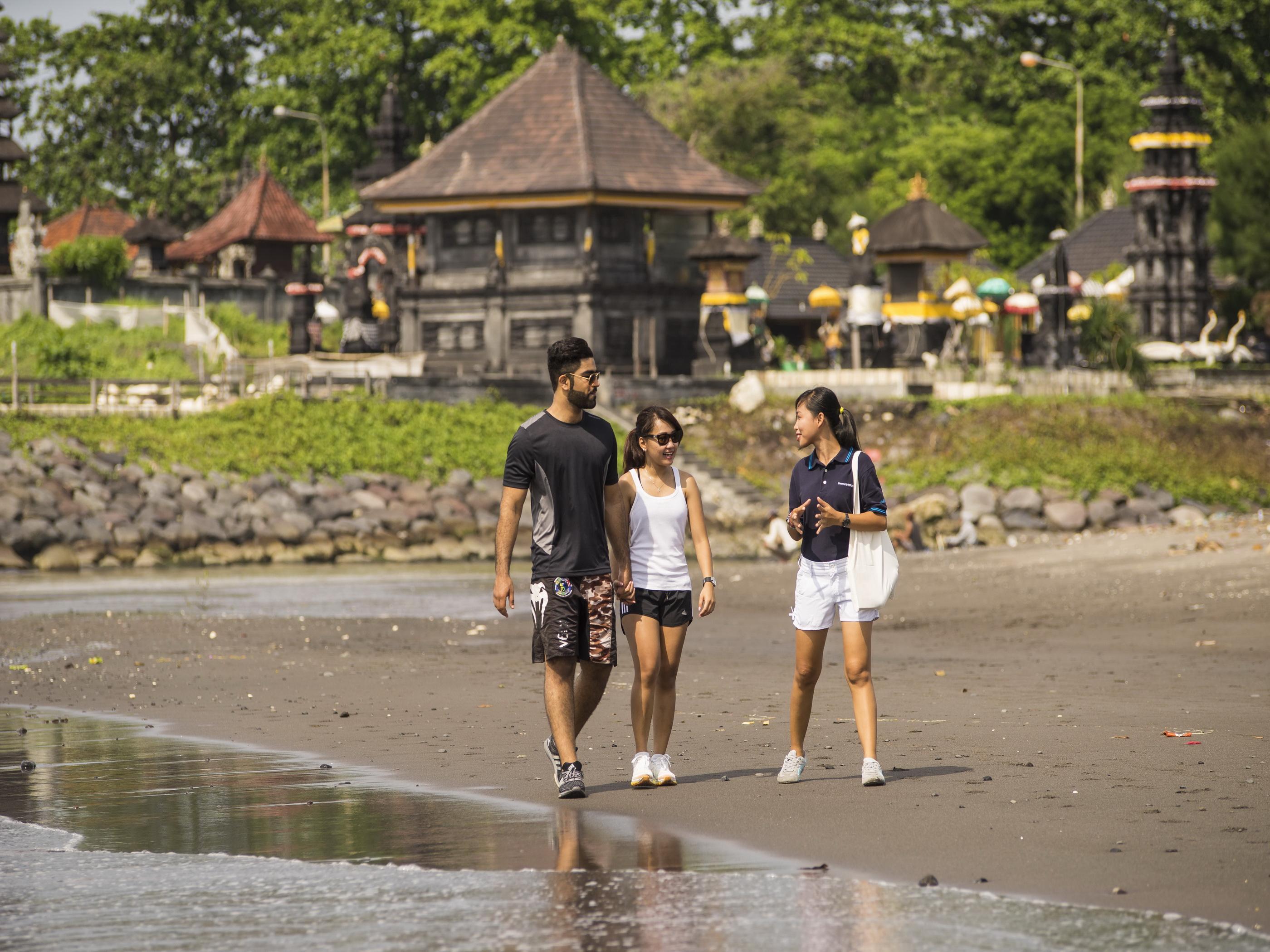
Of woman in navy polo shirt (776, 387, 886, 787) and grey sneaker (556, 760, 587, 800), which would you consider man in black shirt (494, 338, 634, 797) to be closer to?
grey sneaker (556, 760, 587, 800)

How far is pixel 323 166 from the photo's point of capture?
239 ft

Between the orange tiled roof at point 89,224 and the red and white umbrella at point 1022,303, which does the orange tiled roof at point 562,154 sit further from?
the orange tiled roof at point 89,224

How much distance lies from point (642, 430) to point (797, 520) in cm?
91

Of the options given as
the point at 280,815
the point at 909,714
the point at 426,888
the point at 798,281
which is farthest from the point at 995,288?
the point at 426,888

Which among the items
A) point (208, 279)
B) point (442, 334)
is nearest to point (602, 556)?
point (442, 334)

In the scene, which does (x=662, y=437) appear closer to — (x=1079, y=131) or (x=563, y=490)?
(x=563, y=490)

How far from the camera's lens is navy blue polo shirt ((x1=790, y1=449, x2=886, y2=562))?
9203 mm

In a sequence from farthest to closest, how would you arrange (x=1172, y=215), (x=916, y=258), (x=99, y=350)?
(x=99, y=350)
(x=1172, y=215)
(x=916, y=258)

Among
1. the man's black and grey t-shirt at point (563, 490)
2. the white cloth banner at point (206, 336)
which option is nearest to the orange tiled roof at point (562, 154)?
the white cloth banner at point (206, 336)

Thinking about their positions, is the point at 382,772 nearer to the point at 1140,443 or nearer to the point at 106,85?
the point at 1140,443

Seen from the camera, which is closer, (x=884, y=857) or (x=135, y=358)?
(x=884, y=857)

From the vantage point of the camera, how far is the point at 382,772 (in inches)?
389

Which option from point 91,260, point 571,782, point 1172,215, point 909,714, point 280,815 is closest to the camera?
point 280,815

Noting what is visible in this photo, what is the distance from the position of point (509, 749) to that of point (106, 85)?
73411 mm
